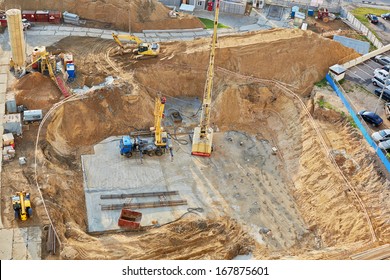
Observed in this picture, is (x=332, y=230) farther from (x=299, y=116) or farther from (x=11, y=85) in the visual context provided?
(x=11, y=85)

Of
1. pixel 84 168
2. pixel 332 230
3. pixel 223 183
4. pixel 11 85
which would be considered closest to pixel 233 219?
pixel 223 183

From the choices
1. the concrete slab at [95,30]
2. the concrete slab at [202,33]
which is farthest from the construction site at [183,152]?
the concrete slab at [202,33]

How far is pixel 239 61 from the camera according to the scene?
46.4 m

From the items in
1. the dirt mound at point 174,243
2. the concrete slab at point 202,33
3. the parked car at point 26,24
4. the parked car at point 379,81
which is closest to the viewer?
the dirt mound at point 174,243

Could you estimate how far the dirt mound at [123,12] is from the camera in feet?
171

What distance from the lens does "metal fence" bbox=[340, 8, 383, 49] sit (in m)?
52.4

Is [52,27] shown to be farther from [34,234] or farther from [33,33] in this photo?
[34,234]

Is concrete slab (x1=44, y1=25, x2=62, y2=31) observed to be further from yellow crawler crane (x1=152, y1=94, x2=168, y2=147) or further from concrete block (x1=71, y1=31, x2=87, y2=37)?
yellow crawler crane (x1=152, y1=94, x2=168, y2=147)

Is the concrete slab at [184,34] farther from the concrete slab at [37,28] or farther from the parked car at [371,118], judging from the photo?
the parked car at [371,118]

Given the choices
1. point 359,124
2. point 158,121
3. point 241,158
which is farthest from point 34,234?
point 359,124

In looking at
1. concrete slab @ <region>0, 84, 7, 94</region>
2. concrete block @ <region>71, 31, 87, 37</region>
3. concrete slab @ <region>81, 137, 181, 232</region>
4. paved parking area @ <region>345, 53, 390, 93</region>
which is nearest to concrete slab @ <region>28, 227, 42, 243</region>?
concrete slab @ <region>81, 137, 181, 232</region>

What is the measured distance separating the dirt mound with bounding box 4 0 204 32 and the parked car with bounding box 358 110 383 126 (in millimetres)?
21546

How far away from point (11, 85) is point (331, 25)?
35.9 meters

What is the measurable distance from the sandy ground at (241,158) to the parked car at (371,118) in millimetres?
1556
